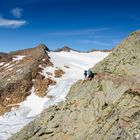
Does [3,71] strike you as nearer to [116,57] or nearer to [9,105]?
[9,105]

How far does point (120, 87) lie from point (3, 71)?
174 ft

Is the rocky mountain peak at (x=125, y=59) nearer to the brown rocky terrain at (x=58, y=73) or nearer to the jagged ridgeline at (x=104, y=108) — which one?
the jagged ridgeline at (x=104, y=108)

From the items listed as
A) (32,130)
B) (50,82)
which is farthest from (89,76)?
(50,82)

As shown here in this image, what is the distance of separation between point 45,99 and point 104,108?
35.3m

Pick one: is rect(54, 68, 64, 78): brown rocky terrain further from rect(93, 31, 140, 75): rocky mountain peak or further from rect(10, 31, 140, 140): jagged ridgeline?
rect(93, 31, 140, 75): rocky mountain peak

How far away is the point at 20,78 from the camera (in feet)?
219

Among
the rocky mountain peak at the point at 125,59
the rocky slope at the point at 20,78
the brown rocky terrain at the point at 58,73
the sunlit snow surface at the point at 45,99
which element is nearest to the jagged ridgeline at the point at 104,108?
the rocky mountain peak at the point at 125,59

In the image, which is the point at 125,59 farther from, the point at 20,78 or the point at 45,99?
Answer: the point at 20,78

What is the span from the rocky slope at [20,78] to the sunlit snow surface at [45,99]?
1.42m

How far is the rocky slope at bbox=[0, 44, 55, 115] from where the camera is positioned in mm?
61219

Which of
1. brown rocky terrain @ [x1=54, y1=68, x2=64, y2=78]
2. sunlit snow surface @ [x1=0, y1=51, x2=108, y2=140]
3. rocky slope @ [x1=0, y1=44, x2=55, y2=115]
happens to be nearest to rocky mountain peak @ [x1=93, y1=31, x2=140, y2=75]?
sunlit snow surface @ [x1=0, y1=51, x2=108, y2=140]

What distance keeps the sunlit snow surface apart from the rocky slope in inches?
55.9

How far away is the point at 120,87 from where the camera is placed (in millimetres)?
25719

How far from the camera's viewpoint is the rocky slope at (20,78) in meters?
61.2
